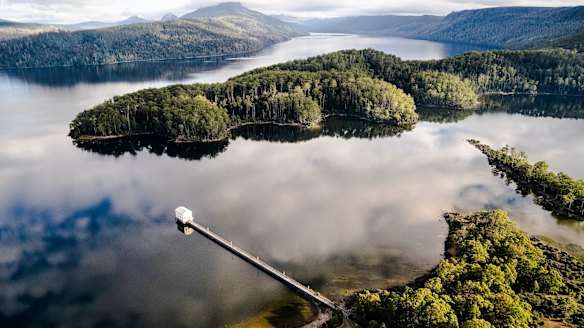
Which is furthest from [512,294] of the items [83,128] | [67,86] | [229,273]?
[67,86]

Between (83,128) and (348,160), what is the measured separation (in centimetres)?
7379

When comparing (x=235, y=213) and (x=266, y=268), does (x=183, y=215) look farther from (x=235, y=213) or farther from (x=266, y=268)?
(x=266, y=268)

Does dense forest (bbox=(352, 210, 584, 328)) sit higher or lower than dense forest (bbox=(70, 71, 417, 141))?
lower

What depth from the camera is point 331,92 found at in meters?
133

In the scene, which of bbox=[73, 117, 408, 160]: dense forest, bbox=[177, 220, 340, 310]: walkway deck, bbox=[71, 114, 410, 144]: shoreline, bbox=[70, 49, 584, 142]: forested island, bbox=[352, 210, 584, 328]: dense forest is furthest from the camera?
bbox=[70, 49, 584, 142]: forested island

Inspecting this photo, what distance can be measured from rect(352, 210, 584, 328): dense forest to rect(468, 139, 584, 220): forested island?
15.8 m

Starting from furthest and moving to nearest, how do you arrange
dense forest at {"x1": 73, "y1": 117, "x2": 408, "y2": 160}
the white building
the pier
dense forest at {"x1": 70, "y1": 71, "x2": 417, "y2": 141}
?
dense forest at {"x1": 70, "y1": 71, "x2": 417, "y2": 141} < dense forest at {"x1": 73, "y1": 117, "x2": 408, "y2": 160} < the white building < the pier

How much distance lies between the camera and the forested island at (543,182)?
212ft

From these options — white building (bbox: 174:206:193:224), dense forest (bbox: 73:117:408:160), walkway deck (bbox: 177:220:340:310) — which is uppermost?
dense forest (bbox: 73:117:408:160)

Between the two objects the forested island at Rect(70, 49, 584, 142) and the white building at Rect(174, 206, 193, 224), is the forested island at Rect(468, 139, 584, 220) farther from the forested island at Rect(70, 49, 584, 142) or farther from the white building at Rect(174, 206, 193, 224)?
the white building at Rect(174, 206, 193, 224)

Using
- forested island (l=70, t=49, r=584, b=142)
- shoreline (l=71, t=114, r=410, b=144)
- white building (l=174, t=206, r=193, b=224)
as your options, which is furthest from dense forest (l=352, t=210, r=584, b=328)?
forested island (l=70, t=49, r=584, b=142)

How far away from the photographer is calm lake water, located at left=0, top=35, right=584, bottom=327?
151ft

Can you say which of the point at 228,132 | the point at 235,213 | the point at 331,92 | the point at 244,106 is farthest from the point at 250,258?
the point at 331,92

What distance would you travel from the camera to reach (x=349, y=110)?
13075 centimetres
